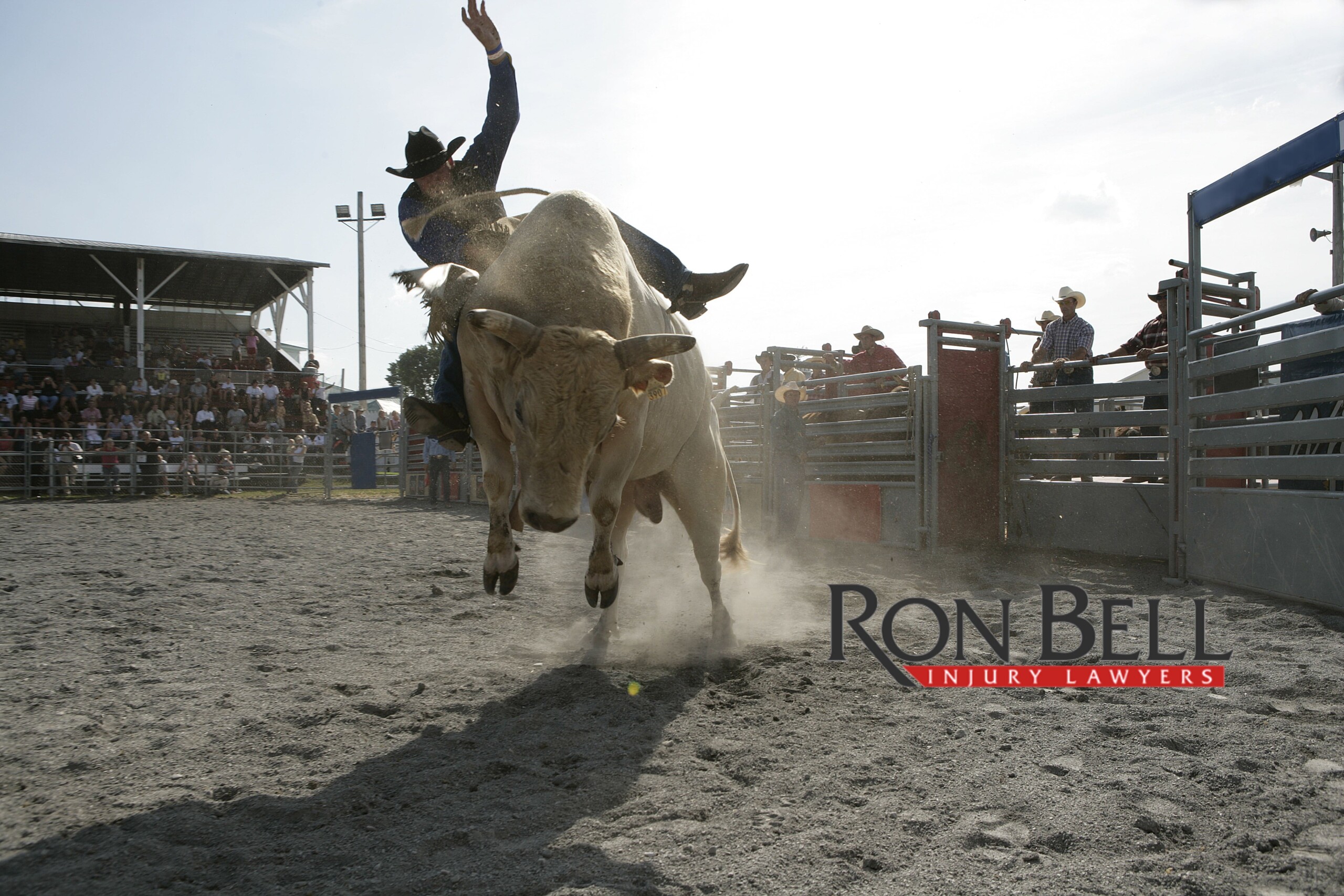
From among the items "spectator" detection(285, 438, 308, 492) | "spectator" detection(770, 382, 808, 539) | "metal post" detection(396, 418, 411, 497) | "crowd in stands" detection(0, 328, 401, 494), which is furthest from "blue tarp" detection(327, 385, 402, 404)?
"spectator" detection(770, 382, 808, 539)

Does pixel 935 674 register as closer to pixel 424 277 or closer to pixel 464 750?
pixel 464 750

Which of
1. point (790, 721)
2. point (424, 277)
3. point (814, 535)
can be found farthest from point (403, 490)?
point (790, 721)

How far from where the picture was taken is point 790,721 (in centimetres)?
303

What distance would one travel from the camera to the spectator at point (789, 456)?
9.70 m

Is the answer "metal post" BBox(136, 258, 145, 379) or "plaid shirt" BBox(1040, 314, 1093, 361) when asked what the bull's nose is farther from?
"metal post" BBox(136, 258, 145, 379)

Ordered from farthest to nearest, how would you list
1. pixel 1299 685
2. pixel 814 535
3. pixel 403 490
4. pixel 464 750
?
pixel 403 490 < pixel 814 535 < pixel 1299 685 < pixel 464 750

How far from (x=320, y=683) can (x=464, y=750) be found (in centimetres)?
104

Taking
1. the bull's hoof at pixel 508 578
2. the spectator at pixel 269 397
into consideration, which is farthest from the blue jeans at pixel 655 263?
the spectator at pixel 269 397

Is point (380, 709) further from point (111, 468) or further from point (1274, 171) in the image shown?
point (111, 468)

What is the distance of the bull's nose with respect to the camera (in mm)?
2791

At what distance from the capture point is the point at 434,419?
3607 millimetres

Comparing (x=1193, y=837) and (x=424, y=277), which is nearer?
(x=1193, y=837)

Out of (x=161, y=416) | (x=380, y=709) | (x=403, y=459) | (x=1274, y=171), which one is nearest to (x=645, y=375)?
(x=380, y=709)

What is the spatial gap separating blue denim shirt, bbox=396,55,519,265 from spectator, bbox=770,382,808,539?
5795mm
